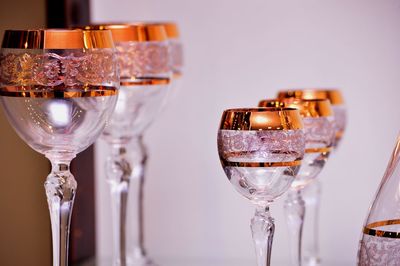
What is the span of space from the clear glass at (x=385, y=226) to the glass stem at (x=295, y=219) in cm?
19

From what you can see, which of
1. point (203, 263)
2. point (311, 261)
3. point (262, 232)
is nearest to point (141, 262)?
point (203, 263)

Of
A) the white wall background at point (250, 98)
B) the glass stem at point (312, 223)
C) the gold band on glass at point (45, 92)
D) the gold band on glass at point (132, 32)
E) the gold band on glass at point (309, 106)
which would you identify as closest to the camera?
the gold band on glass at point (45, 92)

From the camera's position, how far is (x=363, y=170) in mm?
1455

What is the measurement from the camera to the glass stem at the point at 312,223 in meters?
1.08

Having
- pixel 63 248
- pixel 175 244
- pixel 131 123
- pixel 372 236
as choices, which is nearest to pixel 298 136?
pixel 372 236

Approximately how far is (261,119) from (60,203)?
182 millimetres

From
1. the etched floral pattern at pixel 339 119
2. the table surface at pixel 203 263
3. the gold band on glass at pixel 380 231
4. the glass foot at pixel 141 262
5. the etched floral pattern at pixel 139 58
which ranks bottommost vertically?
the glass foot at pixel 141 262

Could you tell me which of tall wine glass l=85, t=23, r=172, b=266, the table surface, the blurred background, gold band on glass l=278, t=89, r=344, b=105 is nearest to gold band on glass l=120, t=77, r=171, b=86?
tall wine glass l=85, t=23, r=172, b=266

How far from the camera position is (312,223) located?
A: 1.12 m

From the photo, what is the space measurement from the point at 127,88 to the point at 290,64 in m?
0.54

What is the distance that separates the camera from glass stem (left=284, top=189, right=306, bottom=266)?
93 cm

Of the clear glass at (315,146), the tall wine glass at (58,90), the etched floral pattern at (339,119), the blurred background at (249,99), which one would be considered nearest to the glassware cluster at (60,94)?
the tall wine glass at (58,90)

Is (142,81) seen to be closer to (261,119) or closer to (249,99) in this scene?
(261,119)

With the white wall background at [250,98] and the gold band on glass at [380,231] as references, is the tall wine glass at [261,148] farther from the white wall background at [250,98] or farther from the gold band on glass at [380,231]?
the white wall background at [250,98]
